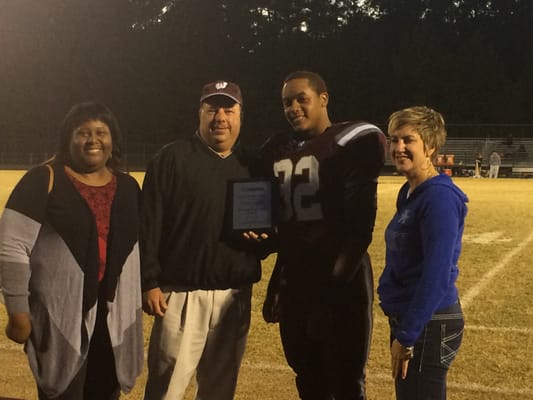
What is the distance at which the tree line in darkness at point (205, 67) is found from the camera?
5031cm

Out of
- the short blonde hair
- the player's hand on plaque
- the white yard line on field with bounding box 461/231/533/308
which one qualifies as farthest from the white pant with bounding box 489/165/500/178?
the short blonde hair

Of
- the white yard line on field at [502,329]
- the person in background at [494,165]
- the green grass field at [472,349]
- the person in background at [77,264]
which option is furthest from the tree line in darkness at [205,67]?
the person in background at [77,264]

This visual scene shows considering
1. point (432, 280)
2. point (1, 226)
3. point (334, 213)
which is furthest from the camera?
point (334, 213)

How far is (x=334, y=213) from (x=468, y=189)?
2276cm

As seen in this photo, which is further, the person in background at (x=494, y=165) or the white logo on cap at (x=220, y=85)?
the person in background at (x=494, y=165)

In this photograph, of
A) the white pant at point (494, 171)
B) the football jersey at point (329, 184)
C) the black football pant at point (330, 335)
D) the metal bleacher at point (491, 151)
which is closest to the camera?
the football jersey at point (329, 184)

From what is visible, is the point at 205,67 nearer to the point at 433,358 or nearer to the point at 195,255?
the point at 195,255

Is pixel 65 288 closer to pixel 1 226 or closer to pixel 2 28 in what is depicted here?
pixel 1 226

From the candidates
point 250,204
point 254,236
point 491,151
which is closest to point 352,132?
point 250,204

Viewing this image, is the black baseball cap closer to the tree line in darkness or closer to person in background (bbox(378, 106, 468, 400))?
person in background (bbox(378, 106, 468, 400))

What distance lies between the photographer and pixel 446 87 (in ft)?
167

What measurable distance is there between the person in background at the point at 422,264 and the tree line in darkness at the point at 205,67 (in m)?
44.5

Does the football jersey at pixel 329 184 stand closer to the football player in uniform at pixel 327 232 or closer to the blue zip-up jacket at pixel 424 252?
the football player in uniform at pixel 327 232

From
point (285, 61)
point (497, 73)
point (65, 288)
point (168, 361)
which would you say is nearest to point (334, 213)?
point (168, 361)
